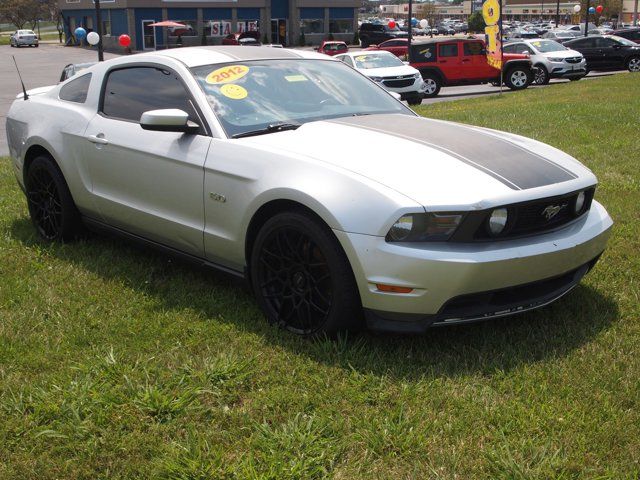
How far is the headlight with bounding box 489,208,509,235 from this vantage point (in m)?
3.53

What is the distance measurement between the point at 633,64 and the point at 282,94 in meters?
27.0

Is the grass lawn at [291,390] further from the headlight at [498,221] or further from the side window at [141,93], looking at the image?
the side window at [141,93]

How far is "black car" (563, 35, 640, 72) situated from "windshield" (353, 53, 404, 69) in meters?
9.66

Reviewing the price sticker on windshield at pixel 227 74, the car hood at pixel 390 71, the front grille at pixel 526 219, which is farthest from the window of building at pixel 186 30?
the front grille at pixel 526 219

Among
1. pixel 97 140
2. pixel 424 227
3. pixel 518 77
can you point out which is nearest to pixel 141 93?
pixel 97 140

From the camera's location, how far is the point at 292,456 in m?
2.90

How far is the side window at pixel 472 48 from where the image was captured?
2398 cm

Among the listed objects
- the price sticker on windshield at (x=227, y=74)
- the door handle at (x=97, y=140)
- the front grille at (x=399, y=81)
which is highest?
the price sticker on windshield at (x=227, y=74)

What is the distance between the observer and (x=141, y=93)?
197 inches

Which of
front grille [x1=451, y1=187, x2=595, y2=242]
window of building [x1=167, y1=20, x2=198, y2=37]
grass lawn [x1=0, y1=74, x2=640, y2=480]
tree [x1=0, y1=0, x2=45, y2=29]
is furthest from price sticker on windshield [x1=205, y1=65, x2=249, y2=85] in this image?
tree [x1=0, y1=0, x2=45, y2=29]

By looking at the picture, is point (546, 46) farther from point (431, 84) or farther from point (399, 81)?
point (399, 81)

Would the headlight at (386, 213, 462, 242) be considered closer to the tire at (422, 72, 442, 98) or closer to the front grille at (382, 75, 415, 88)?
the front grille at (382, 75, 415, 88)

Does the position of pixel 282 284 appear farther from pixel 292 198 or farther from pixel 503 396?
pixel 503 396

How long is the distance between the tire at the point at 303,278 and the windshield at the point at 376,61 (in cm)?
1868
